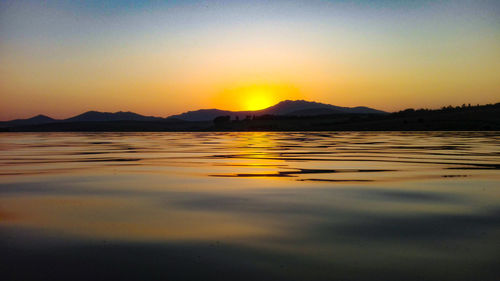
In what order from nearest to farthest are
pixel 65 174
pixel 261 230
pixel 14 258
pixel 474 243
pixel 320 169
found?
pixel 14 258 < pixel 474 243 < pixel 261 230 < pixel 65 174 < pixel 320 169

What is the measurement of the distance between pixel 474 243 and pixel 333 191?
459cm

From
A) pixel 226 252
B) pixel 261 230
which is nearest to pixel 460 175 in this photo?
pixel 261 230

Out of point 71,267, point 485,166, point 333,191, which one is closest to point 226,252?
point 71,267

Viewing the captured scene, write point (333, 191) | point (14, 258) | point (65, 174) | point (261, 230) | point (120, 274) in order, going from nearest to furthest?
point (120, 274), point (14, 258), point (261, 230), point (333, 191), point (65, 174)

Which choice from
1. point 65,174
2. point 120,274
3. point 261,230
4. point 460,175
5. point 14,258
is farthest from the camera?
point 65,174

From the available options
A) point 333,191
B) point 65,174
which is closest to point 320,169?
point 333,191

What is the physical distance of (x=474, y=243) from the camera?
5797 mm

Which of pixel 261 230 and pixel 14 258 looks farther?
pixel 261 230

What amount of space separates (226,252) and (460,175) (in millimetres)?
9895

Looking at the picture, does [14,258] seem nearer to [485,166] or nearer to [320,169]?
[320,169]

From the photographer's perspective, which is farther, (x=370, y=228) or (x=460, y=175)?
(x=460, y=175)

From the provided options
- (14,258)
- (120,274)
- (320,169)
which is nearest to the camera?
(120,274)

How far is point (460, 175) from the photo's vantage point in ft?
43.4

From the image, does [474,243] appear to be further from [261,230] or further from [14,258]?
[14,258]
